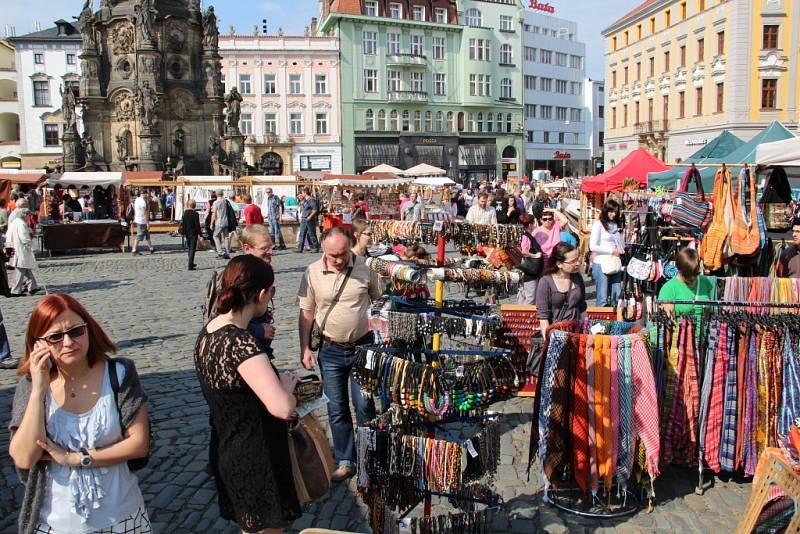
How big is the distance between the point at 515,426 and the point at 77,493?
4.08 m

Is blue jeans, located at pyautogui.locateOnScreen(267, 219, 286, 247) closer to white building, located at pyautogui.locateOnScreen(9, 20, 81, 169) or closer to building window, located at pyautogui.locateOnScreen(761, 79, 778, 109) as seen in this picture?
→ building window, located at pyautogui.locateOnScreen(761, 79, 778, 109)

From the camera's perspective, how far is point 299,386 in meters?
3.17

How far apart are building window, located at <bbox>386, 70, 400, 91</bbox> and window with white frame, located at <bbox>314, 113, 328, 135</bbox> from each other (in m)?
6.15

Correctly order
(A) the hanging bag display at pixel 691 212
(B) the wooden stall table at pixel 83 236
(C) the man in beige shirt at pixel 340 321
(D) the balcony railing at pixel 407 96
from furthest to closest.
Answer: (D) the balcony railing at pixel 407 96, (B) the wooden stall table at pixel 83 236, (A) the hanging bag display at pixel 691 212, (C) the man in beige shirt at pixel 340 321

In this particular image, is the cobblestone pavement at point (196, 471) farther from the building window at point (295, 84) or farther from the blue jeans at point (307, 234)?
the building window at point (295, 84)

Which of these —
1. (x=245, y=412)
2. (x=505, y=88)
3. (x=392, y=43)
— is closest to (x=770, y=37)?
(x=505, y=88)

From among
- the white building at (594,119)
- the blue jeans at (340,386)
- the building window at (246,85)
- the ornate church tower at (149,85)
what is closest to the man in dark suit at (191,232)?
the blue jeans at (340,386)

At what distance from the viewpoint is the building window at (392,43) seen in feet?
198

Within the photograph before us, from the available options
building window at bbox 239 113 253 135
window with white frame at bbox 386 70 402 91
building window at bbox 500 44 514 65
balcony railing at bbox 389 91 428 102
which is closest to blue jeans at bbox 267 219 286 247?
building window at bbox 239 113 253 135

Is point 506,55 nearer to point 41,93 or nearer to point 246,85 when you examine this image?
point 246,85

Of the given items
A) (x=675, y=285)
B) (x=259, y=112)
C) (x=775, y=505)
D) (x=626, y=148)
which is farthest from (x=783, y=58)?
(x=775, y=505)

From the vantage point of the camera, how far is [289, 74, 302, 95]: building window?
5744 cm

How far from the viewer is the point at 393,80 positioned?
6059cm

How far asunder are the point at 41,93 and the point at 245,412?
207 feet
